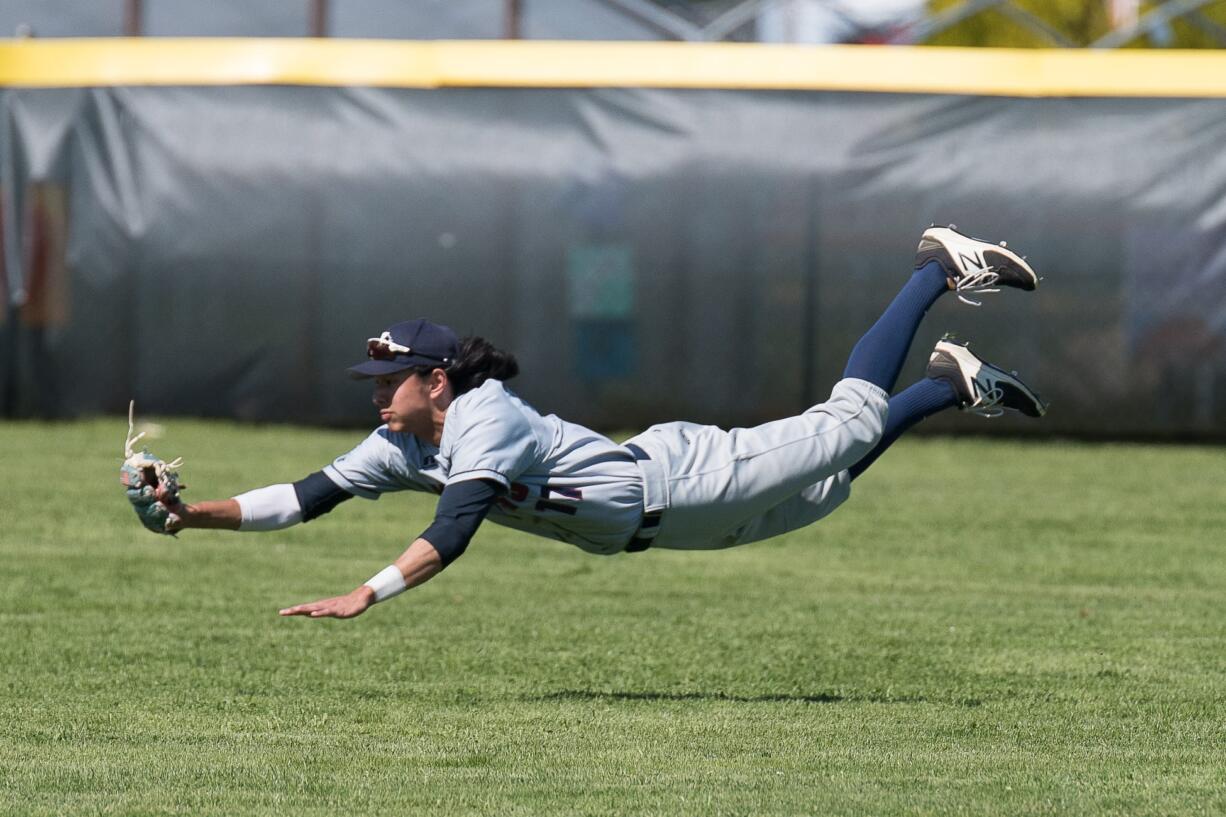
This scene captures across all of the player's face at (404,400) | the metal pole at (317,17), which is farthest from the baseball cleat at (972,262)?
the metal pole at (317,17)

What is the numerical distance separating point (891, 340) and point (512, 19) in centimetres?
1104

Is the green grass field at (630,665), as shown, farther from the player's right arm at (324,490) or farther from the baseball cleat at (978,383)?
the baseball cleat at (978,383)

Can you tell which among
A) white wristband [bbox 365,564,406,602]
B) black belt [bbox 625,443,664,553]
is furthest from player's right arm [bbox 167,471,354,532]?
black belt [bbox 625,443,664,553]

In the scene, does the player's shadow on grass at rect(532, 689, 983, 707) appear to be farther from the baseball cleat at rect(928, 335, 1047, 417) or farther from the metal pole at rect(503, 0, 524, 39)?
the metal pole at rect(503, 0, 524, 39)

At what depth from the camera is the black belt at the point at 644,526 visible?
6789mm

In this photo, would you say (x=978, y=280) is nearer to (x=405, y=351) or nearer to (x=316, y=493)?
(x=405, y=351)

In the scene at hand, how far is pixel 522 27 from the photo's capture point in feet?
59.0

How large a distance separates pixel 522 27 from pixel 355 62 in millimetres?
2395

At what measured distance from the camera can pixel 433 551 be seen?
6074 mm

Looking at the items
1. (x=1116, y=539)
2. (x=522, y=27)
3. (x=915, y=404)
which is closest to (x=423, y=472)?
(x=915, y=404)

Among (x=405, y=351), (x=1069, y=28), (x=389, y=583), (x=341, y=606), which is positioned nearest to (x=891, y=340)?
(x=405, y=351)

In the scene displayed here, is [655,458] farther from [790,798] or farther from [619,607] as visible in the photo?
[619,607]

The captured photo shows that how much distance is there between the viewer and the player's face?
260 inches

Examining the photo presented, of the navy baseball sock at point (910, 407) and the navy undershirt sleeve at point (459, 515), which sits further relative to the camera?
the navy baseball sock at point (910, 407)
